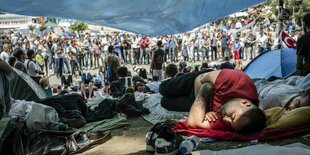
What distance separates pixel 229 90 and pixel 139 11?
136cm

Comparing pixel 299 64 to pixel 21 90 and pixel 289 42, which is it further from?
pixel 21 90

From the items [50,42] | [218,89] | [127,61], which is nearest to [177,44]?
[127,61]

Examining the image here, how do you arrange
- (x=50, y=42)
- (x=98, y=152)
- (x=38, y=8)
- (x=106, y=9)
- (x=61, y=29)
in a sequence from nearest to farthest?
(x=98, y=152)
(x=38, y=8)
(x=106, y=9)
(x=50, y=42)
(x=61, y=29)

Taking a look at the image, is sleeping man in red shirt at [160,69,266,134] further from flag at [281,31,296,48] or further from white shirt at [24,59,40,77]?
white shirt at [24,59,40,77]

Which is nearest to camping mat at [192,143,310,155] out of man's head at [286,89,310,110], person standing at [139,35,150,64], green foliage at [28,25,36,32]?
man's head at [286,89,310,110]

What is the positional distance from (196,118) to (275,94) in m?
1.00

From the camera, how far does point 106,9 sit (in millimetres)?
4125

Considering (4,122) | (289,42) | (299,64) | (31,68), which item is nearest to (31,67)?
(31,68)

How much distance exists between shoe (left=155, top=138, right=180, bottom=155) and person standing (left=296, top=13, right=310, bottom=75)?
2.66m

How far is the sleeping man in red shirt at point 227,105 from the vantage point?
344 cm

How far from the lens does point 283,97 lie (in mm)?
4098

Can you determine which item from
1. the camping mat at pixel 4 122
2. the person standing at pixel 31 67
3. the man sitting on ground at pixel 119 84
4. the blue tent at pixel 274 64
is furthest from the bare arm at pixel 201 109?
the person standing at pixel 31 67

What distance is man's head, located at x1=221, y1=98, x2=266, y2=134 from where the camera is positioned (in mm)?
3408

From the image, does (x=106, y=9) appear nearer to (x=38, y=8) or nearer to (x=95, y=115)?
(x=38, y=8)
